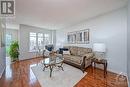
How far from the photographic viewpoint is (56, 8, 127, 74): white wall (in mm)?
3678

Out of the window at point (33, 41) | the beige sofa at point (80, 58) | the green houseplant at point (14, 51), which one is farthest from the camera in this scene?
the window at point (33, 41)

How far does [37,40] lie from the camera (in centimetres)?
837

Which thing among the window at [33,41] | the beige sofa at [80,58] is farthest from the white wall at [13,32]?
the beige sofa at [80,58]

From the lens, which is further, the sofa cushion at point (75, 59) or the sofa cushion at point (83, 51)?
the sofa cushion at point (83, 51)

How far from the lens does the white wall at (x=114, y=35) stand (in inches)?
145

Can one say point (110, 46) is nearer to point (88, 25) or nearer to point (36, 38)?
point (88, 25)

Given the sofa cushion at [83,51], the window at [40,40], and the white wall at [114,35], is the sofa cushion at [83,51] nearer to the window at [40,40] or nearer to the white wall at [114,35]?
the white wall at [114,35]

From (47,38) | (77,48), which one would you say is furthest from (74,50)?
(47,38)

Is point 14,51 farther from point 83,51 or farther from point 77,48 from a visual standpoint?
point 83,51

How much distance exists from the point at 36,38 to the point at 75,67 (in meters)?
4.65

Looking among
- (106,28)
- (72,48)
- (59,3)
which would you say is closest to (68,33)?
(72,48)

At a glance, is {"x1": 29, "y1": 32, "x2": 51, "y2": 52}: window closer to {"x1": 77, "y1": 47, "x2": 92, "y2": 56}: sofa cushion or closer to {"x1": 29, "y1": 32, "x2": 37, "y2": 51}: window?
{"x1": 29, "y1": 32, "x2": 37, "y2": 51}: window

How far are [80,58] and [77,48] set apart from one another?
1.29 metres

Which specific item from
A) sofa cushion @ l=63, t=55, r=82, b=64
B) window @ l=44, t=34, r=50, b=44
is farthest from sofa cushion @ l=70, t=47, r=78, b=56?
window @ l=44, t=34, r=50, b=44
